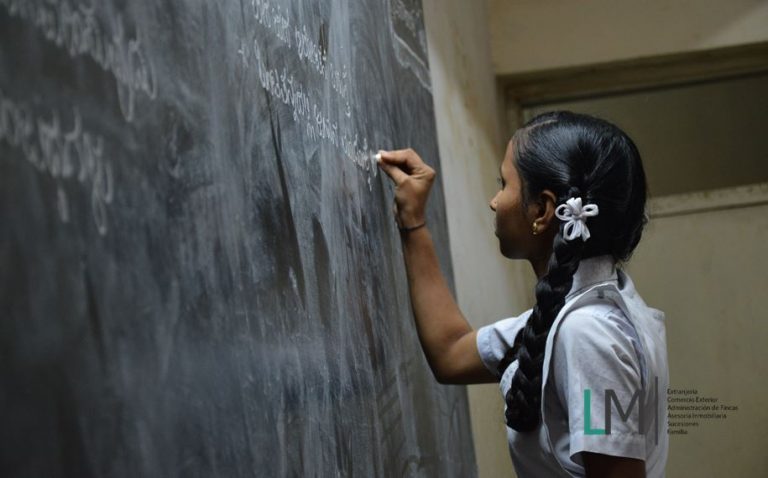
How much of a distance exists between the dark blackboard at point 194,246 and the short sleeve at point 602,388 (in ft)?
1.06

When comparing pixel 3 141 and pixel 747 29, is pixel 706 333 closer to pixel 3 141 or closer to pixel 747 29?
pixel 747 29

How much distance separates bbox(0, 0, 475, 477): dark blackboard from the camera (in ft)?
2.62

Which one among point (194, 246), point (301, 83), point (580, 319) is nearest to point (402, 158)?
point (301, 83)

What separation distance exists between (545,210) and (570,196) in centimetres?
7

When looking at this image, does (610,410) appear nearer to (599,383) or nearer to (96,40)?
(599,383)

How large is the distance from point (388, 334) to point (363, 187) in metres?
0.26

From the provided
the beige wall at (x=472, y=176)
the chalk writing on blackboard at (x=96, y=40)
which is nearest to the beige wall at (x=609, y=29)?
the beige wall at (x=472, y=176)

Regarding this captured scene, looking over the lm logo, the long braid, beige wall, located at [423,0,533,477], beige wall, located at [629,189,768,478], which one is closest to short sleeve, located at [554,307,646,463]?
the lm logo

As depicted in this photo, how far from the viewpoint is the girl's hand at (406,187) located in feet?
6.17

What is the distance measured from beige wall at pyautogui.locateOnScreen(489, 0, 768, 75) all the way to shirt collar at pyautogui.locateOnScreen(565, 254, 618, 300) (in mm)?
2497

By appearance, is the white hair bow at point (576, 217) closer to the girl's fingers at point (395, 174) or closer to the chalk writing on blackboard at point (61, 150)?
the girl's fingers at point (395, 174)

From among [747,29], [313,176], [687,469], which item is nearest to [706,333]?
[687,469]

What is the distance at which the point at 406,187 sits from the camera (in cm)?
189

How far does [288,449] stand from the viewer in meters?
1.26
